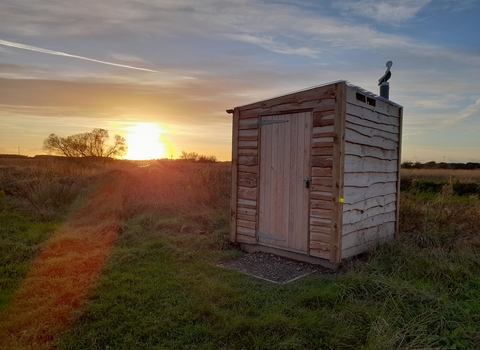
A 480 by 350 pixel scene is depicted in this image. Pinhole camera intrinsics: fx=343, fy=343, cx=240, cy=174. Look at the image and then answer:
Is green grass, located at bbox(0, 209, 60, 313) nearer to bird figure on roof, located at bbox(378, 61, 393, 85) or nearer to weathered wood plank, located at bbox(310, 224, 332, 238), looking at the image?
weathered wood plank, located at bbox(310, 224, 332, 238)

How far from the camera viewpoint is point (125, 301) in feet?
12.0

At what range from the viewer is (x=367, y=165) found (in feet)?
17.9

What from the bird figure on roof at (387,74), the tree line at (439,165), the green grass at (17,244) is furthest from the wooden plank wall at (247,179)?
the tree line at (439,165)

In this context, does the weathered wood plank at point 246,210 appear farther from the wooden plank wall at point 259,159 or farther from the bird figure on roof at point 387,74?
the bird figure on roof at point 387,74

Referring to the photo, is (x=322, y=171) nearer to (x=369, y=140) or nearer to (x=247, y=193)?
(x=369, y=140)

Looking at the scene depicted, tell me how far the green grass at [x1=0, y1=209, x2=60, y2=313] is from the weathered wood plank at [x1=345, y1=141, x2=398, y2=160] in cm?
459

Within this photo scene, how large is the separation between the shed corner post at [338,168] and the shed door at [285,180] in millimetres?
453

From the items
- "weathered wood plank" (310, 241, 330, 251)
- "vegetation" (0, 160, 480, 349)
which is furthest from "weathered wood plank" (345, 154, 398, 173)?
"vegetation" (0, 160, 480, 349)

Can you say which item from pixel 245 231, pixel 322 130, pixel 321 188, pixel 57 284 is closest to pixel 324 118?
pixel 322 130

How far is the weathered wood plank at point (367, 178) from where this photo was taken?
16.4 feet

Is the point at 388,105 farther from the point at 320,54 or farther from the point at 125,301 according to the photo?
the point at 125,301

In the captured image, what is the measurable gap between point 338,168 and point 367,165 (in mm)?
981

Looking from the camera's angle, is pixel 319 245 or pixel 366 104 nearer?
pixel 319 245

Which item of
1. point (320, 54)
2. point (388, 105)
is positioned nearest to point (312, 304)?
point (388, 105)
